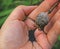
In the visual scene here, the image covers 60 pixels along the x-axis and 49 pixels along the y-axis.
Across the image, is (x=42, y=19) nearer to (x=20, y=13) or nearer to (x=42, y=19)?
(x=42, y=19)

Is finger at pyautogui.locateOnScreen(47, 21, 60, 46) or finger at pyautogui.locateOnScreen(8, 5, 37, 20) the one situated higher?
finger at pyautogui.locateOnScreen(8, 5, 37, 20)

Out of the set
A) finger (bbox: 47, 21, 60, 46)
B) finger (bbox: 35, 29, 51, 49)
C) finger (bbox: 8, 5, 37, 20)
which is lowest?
finger (bbox: 35, 29, 51, 49)

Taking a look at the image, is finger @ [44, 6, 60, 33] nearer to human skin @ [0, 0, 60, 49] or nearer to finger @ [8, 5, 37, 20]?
human skin @ [0, 0, 60, 49]

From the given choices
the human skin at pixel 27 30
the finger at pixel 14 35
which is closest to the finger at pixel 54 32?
the human skin at pixel 27 30

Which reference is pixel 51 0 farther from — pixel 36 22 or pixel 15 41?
pixel 15 41

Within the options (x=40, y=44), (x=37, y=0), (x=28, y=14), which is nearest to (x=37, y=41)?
(x=40, y=44)

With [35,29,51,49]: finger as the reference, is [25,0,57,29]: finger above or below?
above

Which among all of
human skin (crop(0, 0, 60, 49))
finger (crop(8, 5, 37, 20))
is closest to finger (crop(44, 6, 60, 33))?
human skin (crop(0, 0, 60, 49))

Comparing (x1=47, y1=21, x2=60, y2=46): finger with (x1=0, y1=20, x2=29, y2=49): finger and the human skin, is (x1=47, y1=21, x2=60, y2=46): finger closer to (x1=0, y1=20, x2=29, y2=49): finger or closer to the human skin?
the human skin
